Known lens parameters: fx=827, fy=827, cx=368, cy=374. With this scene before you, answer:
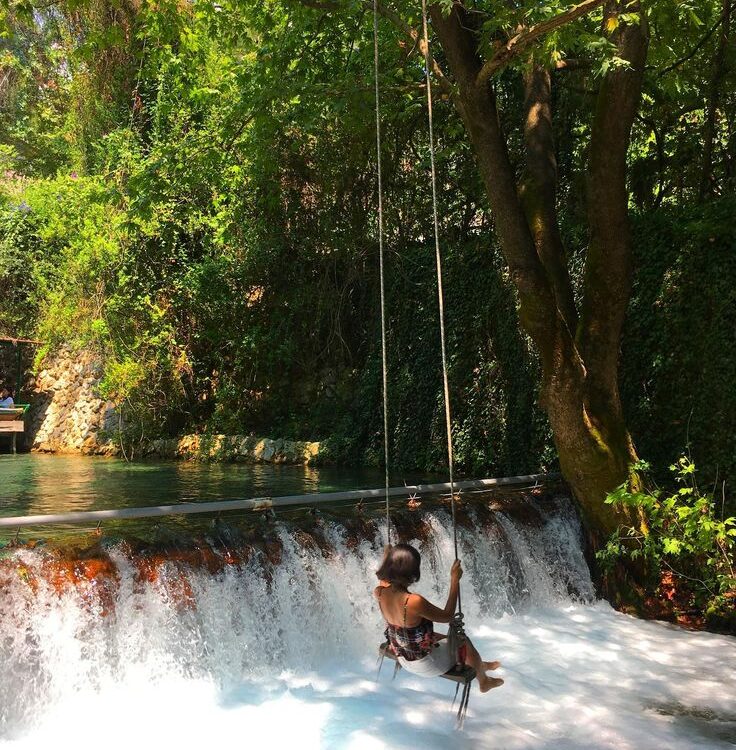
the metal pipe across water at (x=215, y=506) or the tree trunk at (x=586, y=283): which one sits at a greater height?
the tree trunk at (x=586, y=283)

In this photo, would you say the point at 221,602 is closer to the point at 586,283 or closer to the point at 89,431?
the point at 586,283

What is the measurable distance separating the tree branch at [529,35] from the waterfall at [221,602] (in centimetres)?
413

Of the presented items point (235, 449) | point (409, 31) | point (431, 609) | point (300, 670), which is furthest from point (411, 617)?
point (235, 449)

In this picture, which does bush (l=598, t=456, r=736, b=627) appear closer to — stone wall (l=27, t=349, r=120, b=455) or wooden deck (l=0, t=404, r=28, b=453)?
stone wall (l=27, t=349, r=120, b=455)

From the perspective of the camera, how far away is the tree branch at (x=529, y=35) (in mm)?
5684

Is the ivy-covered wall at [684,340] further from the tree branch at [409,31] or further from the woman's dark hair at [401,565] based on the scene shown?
the woman's dark hair at [401,565]

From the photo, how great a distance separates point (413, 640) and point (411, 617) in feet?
0.44

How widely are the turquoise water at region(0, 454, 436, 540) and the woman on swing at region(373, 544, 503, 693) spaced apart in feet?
12.2

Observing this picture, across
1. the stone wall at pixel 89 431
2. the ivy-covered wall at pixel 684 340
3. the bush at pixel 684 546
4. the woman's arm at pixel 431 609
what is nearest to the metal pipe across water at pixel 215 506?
the ivy-covered wall at pixel 684 340

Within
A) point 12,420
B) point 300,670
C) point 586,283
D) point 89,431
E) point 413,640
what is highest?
point 586,283

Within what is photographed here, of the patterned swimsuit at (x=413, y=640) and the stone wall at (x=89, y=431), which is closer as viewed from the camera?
the patterned swimsuit at (x=413, y=640)

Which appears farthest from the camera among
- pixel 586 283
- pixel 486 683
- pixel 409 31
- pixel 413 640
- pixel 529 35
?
pixel 586 283

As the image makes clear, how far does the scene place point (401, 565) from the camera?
4820 millimetres

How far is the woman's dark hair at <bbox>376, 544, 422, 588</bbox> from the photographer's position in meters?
4.82
